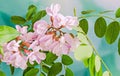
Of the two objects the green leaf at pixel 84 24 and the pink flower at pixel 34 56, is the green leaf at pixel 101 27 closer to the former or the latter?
the green leaf at pixel 84 24

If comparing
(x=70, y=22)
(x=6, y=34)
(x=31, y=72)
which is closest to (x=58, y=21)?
(x=70, y=22)

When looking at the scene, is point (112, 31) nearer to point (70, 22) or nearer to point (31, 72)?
point (70, 22)

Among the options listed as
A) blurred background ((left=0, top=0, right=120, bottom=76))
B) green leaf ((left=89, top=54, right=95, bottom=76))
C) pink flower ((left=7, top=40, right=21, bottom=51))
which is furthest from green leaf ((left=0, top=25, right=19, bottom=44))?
blurred background ((left=0, top=0, right=120, bottom=76))

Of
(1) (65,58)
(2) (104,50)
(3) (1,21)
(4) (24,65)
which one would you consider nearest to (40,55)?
(4) (24,65)

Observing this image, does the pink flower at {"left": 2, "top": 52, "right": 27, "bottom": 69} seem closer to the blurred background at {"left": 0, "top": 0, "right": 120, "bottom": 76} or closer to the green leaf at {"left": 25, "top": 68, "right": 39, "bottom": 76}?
the green leaf at {"left": 25, "top": 68, "right": 39, "bottom": 76}

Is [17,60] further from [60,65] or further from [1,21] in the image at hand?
[1,21]
